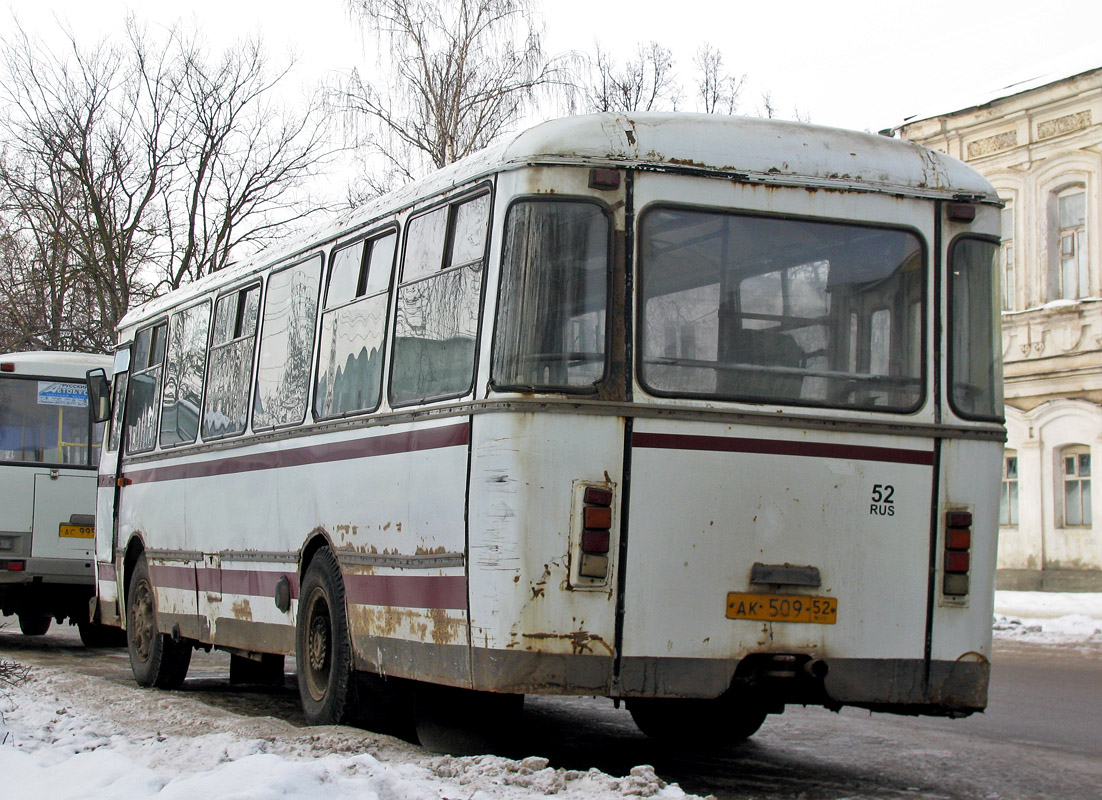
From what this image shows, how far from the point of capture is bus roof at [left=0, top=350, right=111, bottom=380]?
17141mm

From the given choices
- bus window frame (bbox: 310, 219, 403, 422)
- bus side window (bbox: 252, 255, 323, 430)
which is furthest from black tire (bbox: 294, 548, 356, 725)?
bus side window (bbox: 252, 255, 323, 430)

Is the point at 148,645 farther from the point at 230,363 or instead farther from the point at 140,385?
the point at 230,363

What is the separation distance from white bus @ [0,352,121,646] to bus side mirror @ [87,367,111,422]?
300 centimetres

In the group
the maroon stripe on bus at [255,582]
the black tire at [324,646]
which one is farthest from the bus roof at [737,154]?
the maroon stripe on bus at [255,582]

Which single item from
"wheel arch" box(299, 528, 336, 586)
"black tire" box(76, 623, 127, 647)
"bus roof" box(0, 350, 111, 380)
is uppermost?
"bus roof" box(0, 350, 111, 380)

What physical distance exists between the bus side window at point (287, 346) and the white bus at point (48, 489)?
7.38 meters

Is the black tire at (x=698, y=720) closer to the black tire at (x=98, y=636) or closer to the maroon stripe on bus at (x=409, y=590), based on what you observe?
the maroon stripe on bus at (x=409, y=590)

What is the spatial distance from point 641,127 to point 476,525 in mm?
1908

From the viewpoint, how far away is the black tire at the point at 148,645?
11852 mm

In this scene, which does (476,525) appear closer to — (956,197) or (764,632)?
(764,632)

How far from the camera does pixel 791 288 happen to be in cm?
691

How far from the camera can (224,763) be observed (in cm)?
647

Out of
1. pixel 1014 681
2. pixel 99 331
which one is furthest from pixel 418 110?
pixel 1014 681

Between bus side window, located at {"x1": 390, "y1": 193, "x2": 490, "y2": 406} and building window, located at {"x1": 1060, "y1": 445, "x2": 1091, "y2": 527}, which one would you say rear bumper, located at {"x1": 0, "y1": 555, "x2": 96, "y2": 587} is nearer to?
bus side window, located at {"x1": 390, "y1": 193, "x2": 490, "y2": 406}
